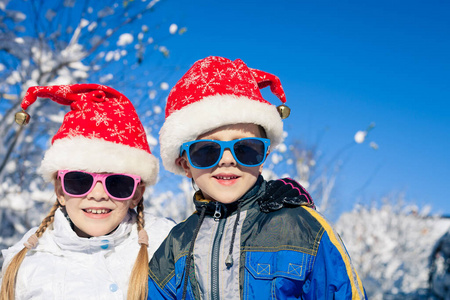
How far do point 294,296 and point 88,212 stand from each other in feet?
4.18

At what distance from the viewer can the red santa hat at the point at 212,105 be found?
1974mm

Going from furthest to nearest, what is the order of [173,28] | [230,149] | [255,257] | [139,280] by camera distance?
[173,28]
[139,280]
[230,149]
[255,257]

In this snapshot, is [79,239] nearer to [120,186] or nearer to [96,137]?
[120,186]

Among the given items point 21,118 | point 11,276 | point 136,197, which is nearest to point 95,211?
point 136,197

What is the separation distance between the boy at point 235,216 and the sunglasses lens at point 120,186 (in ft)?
0.95

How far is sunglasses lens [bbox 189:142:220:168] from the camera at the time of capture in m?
1.91

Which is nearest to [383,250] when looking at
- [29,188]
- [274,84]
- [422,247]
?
[422,247]

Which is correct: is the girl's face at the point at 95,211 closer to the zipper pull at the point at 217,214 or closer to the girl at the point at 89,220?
the girl at the point at 89,220

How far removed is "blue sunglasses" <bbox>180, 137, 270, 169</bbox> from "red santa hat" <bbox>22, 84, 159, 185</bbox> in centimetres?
57

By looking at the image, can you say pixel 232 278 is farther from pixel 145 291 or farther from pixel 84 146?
pixel 84 146

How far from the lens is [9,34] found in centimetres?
422

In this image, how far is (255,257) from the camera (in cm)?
177

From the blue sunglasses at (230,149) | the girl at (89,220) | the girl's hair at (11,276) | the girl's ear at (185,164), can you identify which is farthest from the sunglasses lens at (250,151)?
the girl's hair at (11,276)

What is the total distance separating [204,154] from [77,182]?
83 cm
